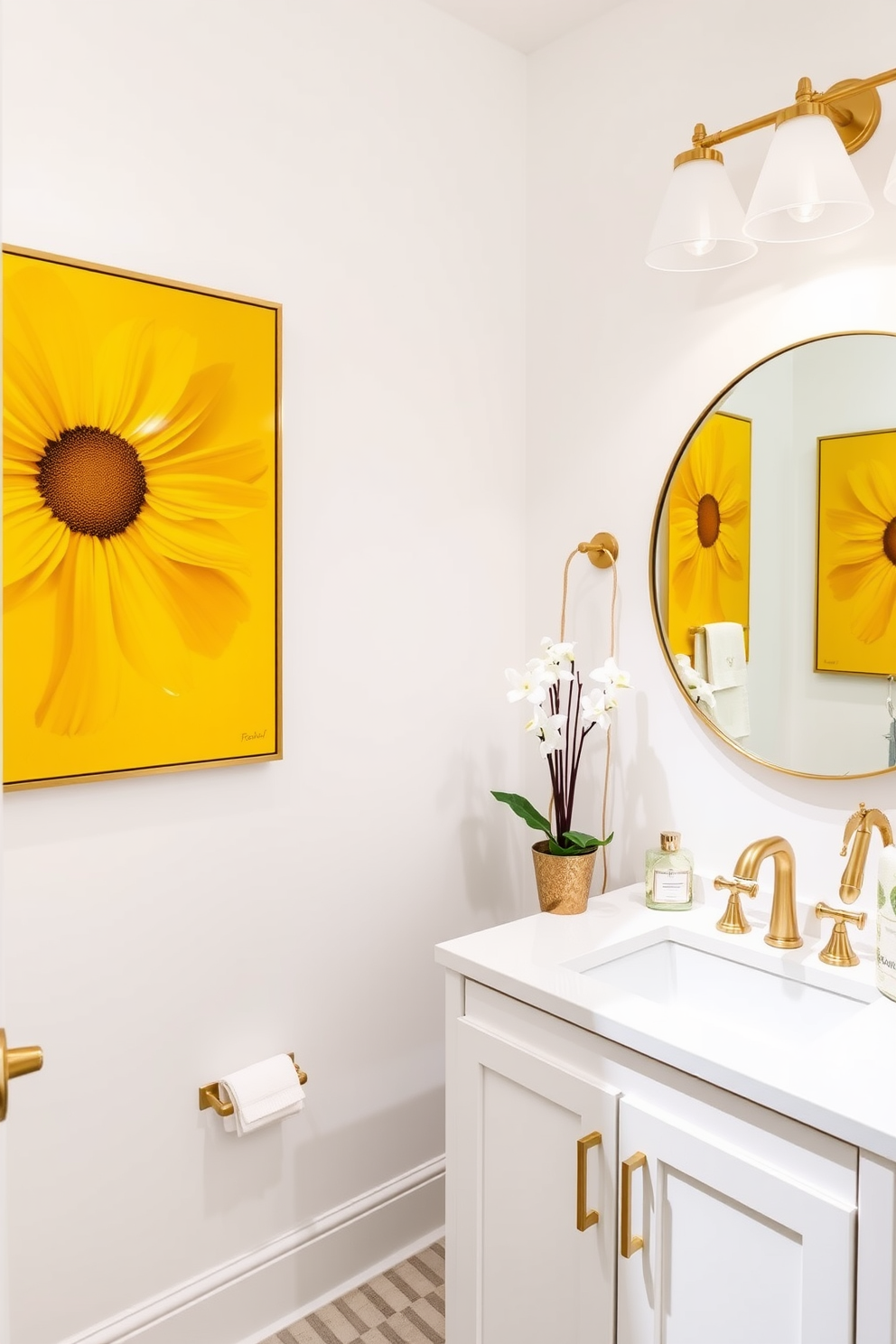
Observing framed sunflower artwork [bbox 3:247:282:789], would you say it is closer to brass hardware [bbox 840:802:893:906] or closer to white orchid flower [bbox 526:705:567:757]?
white orchid flower [bbox 526:705:567:757]

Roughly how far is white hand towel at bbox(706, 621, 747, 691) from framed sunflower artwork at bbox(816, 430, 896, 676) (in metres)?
0.15

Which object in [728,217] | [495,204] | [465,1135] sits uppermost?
[495,204]

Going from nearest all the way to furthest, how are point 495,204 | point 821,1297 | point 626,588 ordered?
point 821,1297, point 626,588, point 495,204

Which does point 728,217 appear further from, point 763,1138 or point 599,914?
point 763,1138

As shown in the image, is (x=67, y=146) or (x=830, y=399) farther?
(x=830, y=399)

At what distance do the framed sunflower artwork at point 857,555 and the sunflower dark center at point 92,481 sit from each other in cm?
111

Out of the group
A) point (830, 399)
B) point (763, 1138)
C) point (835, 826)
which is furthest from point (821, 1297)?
point (830, 399)

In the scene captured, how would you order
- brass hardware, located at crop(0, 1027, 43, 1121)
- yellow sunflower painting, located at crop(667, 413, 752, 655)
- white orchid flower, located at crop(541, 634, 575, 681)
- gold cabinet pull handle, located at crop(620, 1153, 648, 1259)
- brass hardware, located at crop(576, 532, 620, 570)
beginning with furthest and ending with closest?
brass hardware, located at crop(576, 532, 620, 570)
white orchid flower, located at crop(541, 634, 575, 681)
yellow sunflower painting, located at crop(667, 413, 752, 655)
gold cabinet pull handle, located at crop(620, 1153, 648, 1259)
brass hardware, located at crop(0, 1027, 43, 1121)

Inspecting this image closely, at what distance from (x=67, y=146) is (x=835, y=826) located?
5.28ft

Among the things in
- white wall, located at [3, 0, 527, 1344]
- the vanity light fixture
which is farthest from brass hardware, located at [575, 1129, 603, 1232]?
the vanity light fixture

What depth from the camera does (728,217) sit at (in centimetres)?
154

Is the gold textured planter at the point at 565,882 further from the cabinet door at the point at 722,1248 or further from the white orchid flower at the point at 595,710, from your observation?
the cabinet door at the point at 722,1248

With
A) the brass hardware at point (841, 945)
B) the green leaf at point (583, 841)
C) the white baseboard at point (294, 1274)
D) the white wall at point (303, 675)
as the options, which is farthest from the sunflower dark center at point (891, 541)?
the white baseboard at point (294, 1274)

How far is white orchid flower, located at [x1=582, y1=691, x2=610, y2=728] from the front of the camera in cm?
176
